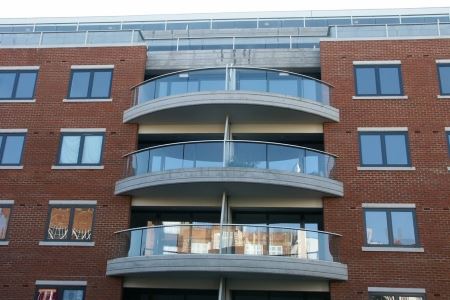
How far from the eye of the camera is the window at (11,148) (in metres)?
18.9

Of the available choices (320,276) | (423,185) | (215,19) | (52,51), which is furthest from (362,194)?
(215,19)

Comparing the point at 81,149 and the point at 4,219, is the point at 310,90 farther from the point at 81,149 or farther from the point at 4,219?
the point at 4,219

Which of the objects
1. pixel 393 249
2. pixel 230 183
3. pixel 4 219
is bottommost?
pixel 393 249

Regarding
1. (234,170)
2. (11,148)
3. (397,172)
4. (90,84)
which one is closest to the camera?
(234,170)

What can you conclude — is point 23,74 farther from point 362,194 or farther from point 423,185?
point 423,185

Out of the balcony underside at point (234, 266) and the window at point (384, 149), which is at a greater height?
the window at point (384, 149)

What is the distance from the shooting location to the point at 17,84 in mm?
20250

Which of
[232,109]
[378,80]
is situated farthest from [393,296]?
[232,109]

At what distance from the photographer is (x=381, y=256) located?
16.2 metres

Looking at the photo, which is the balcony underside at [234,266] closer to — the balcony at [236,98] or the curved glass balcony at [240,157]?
the curved glass balcony at [240,157]

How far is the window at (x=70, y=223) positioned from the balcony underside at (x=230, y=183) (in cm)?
148

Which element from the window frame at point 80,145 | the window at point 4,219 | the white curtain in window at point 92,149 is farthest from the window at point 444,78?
the window at point 4,219

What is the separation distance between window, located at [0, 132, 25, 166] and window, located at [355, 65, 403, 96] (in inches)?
506

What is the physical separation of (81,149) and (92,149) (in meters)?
0.43
